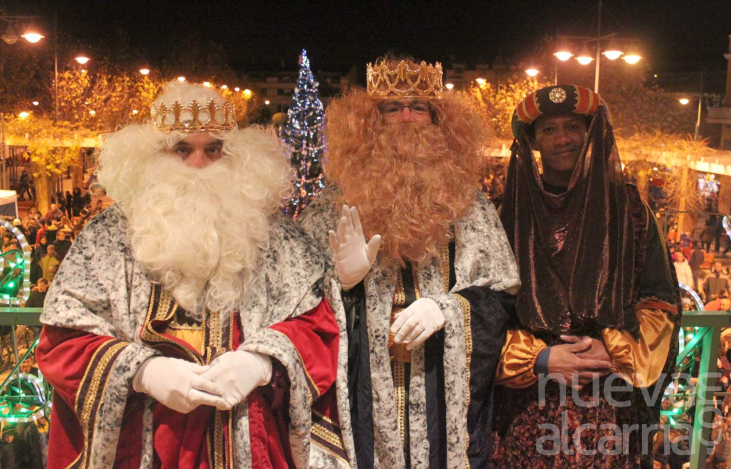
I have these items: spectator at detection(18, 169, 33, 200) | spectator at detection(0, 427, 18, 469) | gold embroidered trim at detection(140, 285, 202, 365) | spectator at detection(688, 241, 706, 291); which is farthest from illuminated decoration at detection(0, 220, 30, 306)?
spectator at detection(18, 169, 33, 200)

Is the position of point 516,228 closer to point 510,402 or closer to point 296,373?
point 510,402

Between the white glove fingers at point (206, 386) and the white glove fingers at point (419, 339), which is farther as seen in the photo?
the white glove fingers at point (419, 339)

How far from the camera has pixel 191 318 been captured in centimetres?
234

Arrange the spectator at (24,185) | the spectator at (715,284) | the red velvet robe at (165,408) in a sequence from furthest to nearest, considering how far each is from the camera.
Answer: the spectator at (24,185)
the spectator at (715,284)
the red velvet robe at (165,408)

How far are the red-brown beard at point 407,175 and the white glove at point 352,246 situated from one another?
0.19m

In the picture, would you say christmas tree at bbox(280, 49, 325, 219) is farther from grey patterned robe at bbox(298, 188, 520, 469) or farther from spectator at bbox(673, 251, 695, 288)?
grey patterned robe at bbox(298, 188, 520, 469)

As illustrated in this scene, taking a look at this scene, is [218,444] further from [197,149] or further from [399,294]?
[197,149]

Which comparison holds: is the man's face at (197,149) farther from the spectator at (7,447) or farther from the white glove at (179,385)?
the spectator at (7,447)

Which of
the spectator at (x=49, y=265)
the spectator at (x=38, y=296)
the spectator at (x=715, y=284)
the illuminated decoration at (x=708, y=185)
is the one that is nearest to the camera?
the spectator at (x=38, y=296)

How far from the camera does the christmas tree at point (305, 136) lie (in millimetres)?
9625

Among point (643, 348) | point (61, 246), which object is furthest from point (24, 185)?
point (643, 348)

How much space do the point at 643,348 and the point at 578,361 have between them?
27cm

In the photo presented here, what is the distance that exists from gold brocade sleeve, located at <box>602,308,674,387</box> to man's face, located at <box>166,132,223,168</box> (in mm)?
1696

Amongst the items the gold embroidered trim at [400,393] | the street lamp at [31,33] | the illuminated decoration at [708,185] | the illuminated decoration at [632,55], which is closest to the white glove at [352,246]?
the gold embroidered trim at [400,393]
